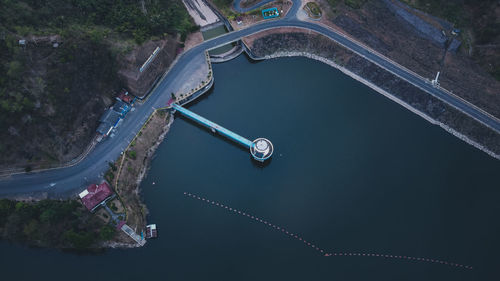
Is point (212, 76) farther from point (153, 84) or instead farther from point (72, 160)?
point (72, 160)

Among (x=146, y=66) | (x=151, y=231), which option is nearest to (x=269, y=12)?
(x=146, y=66)

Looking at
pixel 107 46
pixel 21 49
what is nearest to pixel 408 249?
pixel 107 46

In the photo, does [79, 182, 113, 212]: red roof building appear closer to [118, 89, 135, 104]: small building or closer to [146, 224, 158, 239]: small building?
[146, 224, 158, 239]: small building

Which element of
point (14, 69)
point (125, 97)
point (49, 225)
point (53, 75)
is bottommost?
point (49, 225)

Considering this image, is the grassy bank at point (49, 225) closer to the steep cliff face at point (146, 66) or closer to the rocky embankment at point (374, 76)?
the steep cliff face at point (146, 66)

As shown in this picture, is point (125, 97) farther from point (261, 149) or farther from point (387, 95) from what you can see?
point (387, 95)
